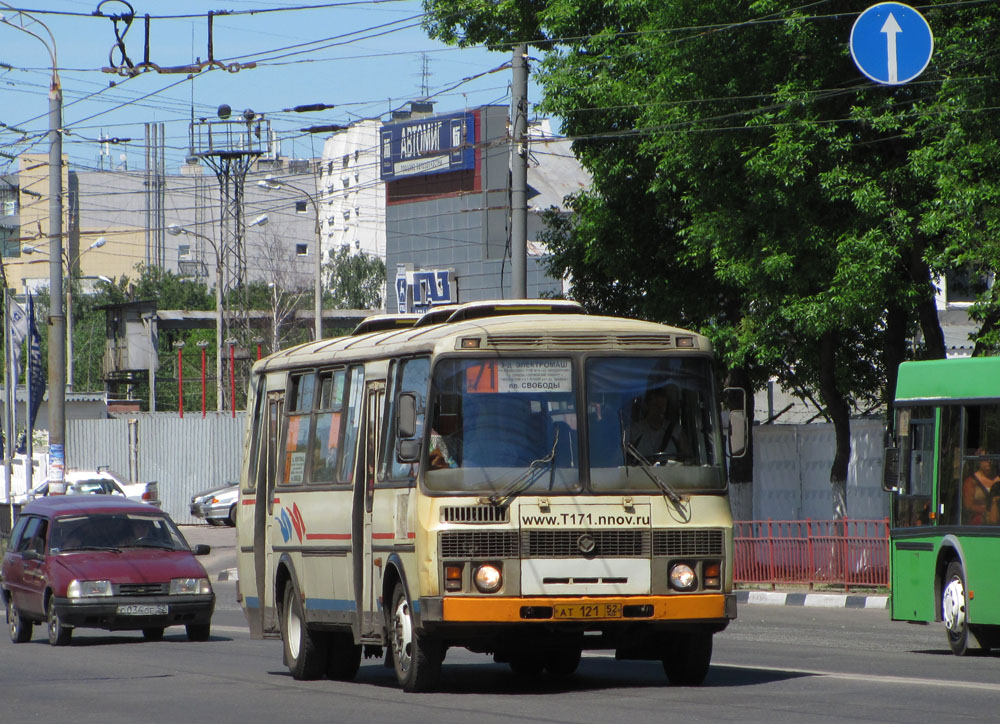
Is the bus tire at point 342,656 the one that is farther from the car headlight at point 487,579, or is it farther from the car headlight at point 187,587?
the car headlight at point 187,587

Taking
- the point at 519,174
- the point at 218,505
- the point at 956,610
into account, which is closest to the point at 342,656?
the point at 956,610

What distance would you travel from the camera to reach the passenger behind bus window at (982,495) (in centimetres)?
1457

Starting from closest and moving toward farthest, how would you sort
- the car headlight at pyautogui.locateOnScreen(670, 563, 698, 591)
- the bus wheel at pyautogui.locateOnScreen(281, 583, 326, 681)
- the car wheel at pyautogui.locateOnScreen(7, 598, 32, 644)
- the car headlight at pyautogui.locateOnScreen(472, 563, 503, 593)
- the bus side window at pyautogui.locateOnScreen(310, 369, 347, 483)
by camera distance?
the car headlight at pyautogui.locateOnScreen(472, 563, 503, 593)
the car headlight at pyautogui.locateOnScreen(670, 563, 698, 591)
the bus side window at pyautogui.locateOnScreen(310, 369, 347, 483)
the bus wheel at pyautogui.locateOnScreen(281, 583, 326, 681)
the car wheel at pyautogui.locateOnScreen(7, 598, 32, 644)

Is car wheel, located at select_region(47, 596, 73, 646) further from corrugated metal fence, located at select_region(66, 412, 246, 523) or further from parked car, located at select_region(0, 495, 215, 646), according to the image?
corrugated metal fence, located at select_region(66, 412, 246, 523)

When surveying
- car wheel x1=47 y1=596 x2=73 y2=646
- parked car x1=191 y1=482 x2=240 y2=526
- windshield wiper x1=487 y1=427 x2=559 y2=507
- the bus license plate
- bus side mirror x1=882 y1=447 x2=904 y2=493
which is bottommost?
parked car x1=191 y1=482 x2=240 y2=526

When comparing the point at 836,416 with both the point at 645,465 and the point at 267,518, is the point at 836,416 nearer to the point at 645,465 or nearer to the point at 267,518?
the point at 267,518

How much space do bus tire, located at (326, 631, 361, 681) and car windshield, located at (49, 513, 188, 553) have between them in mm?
6391

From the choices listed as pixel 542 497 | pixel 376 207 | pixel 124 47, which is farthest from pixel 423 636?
pixel 376 207

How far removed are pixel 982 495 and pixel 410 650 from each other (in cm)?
592

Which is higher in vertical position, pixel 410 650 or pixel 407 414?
pixel 407 414

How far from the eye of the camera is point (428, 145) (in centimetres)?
8156

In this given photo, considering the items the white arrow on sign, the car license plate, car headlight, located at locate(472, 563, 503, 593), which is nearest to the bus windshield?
car headlight, located at locate(472, 563, 503, 593)

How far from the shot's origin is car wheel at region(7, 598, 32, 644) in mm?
19812

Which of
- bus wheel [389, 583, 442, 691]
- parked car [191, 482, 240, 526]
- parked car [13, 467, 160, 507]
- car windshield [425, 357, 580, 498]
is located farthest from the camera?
parked car [191, 482, 240, 526]
